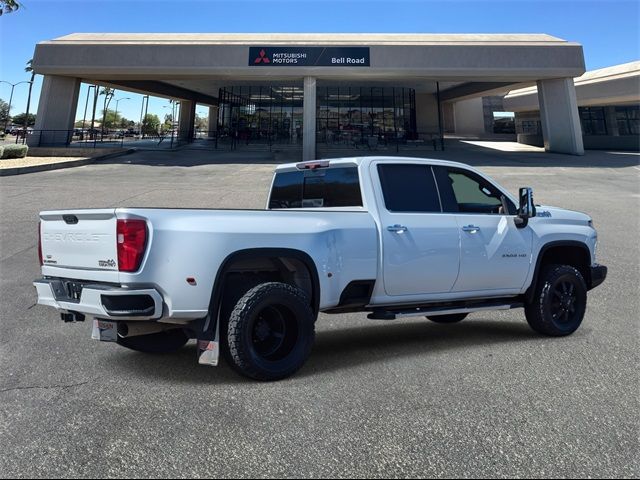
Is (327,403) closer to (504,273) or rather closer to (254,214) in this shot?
(254,214)

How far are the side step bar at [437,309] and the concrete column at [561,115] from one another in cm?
3081

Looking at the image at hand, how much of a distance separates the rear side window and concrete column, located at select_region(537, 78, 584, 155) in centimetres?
3131

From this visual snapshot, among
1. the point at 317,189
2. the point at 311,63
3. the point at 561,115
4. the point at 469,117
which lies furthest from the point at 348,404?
the point at 469,117

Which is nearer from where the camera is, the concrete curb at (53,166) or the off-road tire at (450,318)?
the off-road tire at (450,318)

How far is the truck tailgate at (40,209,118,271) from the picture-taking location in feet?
11.3

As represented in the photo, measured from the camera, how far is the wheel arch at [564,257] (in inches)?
200

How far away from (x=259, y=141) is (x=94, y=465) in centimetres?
3903

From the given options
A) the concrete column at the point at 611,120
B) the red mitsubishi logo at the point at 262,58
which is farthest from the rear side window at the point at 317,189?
the concrete column at the point at 611,120

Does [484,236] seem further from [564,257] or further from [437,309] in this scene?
[564,257]

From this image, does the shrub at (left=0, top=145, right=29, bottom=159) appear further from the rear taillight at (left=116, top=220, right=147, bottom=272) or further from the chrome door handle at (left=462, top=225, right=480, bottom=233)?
the chrome door handle at (left=462, top=225, right=480, bottom=233)

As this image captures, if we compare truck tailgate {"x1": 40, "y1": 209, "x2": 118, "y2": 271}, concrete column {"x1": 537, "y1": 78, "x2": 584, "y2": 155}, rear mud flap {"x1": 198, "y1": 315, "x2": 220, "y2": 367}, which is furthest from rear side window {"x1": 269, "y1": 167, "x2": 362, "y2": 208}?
concrete column {"x1": 537, "y1": 78, "x2": 584, "y2": 155}

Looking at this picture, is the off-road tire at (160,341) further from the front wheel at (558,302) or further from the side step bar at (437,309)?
the front wheel at (558,302)

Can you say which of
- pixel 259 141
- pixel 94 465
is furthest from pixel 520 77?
pixel 94 465

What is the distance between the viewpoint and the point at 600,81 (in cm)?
3691
